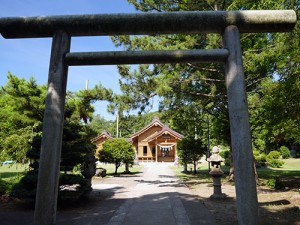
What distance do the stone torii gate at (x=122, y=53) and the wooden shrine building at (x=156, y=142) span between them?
35037 mm

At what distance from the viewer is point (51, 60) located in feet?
13.4

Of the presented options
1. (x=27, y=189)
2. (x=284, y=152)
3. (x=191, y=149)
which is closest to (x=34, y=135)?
Answer: (x=27, y=189)

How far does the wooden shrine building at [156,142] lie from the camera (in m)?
39.2

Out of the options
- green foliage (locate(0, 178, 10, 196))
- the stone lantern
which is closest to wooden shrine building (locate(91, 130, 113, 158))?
green foliage (locate(0, 178, 10, 196))

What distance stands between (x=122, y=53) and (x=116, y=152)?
57.1 feet

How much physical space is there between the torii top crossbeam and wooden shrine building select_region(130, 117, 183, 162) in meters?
35.1

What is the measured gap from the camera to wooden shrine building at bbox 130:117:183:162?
39.2 metres

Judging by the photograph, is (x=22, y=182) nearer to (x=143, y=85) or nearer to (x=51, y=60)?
(x=51, y=60)

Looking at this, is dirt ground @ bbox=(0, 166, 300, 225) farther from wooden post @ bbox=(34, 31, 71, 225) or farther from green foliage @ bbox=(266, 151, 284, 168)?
green foliage @ bbox=(266, 151, 284, 168)

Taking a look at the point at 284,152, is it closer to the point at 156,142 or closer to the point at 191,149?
the point at 156,142

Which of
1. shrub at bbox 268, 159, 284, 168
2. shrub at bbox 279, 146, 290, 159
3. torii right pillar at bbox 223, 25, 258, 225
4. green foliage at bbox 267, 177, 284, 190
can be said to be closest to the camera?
torii right pillar at bbox 223, 25, 258, 225

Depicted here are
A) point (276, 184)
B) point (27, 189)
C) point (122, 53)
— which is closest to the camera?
point (122, 53)

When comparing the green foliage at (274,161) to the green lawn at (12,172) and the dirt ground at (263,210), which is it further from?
the green lawn at (12,172)

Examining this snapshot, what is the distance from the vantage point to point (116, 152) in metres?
20.9
